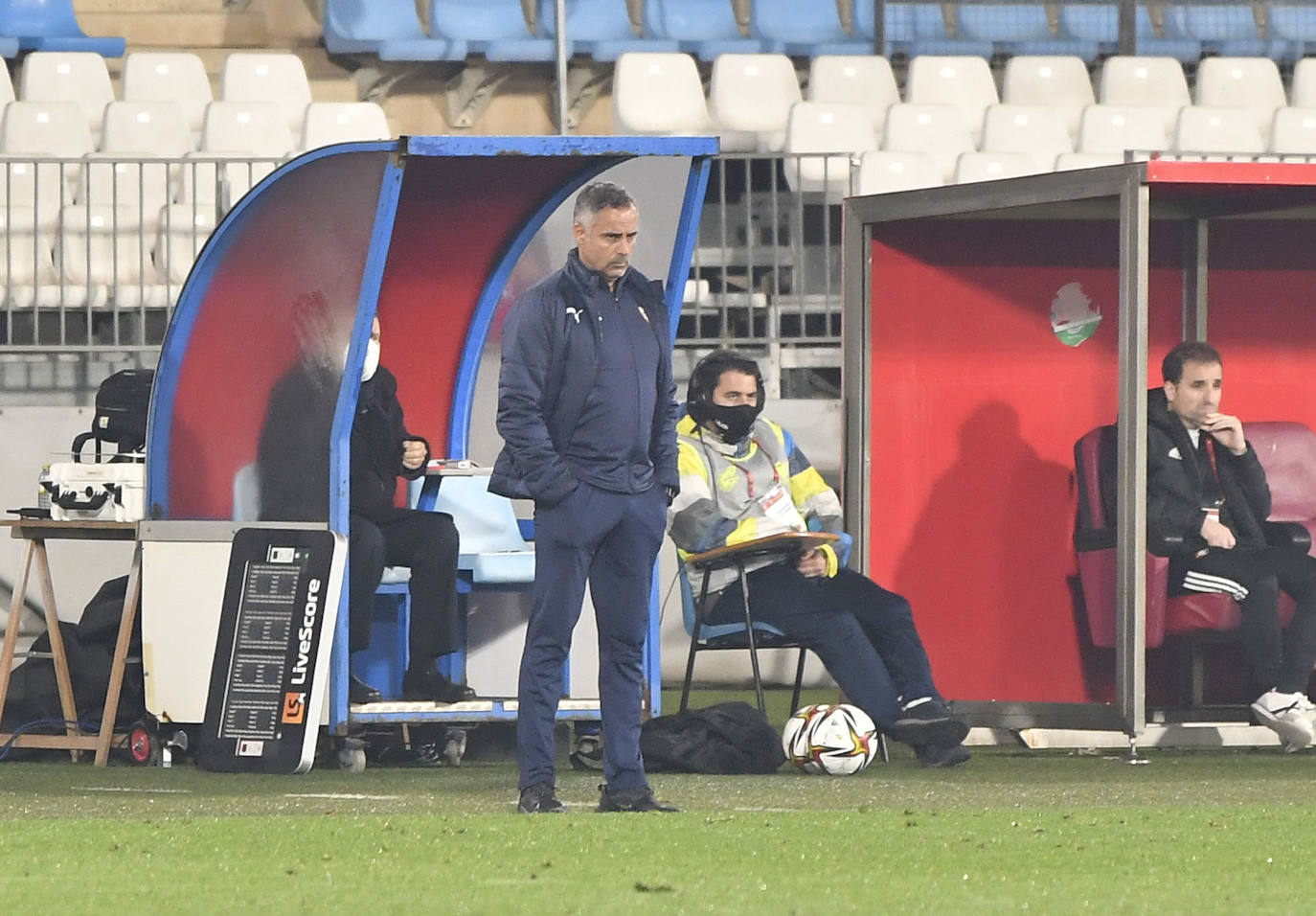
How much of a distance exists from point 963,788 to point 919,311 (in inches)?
95.0

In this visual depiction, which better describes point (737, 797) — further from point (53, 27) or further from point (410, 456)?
point (53, 27)

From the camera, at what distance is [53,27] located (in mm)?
14711

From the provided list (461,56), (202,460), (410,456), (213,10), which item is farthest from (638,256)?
(213,10)

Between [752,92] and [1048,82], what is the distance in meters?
2.13

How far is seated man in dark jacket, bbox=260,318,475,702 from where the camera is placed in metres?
7.65

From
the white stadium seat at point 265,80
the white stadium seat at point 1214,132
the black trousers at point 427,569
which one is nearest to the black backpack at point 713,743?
the black trousers at point 427,569

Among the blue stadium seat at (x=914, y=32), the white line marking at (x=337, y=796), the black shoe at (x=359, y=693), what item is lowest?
the white line marking at (x=337, y=796)

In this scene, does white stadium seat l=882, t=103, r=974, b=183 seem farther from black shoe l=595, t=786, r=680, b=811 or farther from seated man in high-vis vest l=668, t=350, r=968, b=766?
black shoe l=595, t=786, r=680, b=811

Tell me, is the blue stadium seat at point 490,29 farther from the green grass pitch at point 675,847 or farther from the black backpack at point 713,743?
the green grass pitch at point 675,847

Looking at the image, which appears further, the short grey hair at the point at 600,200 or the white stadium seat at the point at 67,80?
the white stadium seat at the point at 67,80

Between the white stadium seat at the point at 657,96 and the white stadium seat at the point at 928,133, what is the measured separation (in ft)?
3.74

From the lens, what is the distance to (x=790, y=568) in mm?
8031

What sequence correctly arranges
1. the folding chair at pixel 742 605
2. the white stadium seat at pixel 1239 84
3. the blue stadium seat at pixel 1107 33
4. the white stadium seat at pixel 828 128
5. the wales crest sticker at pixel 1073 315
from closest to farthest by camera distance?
the folding chair at pixel 742 605 → the wales crest sticker at pixel 1073 315 → the white stadium seat at pixel 828 128 → the white stadium seat at pixel 1239 84 → the blue stadium seat at pixel 1107 33

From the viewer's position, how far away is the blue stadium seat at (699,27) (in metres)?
15.5
